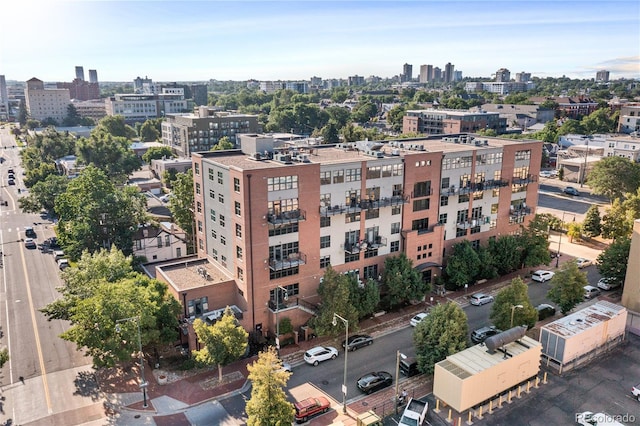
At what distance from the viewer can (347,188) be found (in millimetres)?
53562

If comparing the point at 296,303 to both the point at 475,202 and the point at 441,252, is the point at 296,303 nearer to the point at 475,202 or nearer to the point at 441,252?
the point at 441,252

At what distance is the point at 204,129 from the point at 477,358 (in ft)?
413

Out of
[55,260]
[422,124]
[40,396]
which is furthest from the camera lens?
[422,124]

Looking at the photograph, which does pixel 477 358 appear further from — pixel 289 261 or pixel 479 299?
pixel 289 261

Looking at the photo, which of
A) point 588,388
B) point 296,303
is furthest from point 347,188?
point 588,388

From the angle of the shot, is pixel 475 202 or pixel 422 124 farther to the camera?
pixel 422 124

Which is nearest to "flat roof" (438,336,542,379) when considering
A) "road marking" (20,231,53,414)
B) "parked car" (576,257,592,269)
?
"road marking" (20,231,53,414)

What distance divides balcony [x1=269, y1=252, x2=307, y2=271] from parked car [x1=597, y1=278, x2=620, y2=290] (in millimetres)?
40651

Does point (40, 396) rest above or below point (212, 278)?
below

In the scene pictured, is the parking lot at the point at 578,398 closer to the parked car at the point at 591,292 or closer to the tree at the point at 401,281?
the parked car at the point at 591,292

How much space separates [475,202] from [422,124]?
11989 centimetres

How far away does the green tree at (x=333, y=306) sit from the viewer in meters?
48.2

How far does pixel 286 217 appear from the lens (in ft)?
162

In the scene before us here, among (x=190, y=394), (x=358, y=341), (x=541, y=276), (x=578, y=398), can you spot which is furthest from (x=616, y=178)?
(x=190, y=394)
